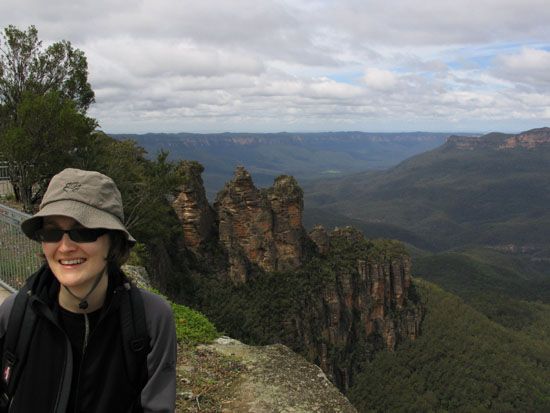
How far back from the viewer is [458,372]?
5600 centimetres

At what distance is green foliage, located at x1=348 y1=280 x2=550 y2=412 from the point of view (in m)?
51.3

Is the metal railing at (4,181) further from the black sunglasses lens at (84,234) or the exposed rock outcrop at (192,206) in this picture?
the black sunglasses lens at (84,234)

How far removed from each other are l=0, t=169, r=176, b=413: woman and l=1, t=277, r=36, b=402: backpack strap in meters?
0.03

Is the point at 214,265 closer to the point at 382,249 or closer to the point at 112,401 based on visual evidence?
the point at 382,249

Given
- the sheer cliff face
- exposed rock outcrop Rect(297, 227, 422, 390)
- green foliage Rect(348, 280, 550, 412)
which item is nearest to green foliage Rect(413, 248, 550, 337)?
green foliage Rect(348, 280, 550, 412)

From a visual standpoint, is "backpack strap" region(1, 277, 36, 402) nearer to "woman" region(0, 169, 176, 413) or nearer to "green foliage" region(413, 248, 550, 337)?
"woman" region(0, 169, 176, 413)

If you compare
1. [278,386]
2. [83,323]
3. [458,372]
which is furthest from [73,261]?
[458,372]

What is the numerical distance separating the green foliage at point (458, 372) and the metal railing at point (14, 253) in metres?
47.2

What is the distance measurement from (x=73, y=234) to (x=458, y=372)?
6121cm

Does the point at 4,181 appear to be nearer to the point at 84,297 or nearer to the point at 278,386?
the point at 278,386

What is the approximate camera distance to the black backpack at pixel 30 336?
3.19m

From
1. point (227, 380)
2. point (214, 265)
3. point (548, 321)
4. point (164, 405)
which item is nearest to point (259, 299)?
point (214, 265)

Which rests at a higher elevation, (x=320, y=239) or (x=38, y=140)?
(x=38, y=140)

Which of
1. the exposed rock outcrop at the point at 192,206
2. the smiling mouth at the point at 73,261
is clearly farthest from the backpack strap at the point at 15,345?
the exposed rock outcrop at the point at 192,206
